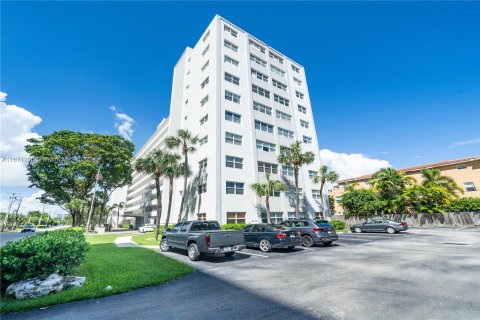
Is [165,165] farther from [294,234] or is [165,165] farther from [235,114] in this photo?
[294,234]

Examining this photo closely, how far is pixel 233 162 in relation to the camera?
26.2 meters

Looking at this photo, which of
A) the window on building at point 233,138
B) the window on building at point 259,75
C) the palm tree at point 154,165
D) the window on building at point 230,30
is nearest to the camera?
the palm tree at point 154,165

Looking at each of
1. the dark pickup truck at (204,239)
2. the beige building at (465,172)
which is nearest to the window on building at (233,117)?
the dark pickup truck at (204,239)

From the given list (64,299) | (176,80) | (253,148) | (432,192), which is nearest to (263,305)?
(64,299)

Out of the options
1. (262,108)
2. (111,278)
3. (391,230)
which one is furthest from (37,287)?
(262,108)

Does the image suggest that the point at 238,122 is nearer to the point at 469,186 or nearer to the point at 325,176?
the point at 325,176

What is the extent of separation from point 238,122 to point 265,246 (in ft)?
61.9

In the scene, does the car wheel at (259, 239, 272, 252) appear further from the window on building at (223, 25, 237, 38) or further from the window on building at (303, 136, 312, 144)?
the window on building at (223, 25, 237, 38)

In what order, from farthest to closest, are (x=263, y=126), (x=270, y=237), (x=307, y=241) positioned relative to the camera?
(x=263, y=126) < (x=307, y=241) < (x=270, y=237)

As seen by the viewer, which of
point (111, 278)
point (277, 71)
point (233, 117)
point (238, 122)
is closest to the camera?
point (111, 278)

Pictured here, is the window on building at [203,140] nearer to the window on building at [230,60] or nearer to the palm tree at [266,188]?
the palm tree at [266,188]

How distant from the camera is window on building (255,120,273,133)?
30.8m

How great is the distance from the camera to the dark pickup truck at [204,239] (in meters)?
9.96

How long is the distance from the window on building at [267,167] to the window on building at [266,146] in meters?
2.05
